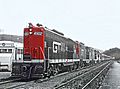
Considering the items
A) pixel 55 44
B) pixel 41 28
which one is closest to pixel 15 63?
pixel 41 28

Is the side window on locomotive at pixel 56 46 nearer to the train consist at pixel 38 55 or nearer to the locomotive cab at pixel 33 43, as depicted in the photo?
the train consist at pixel 38 55

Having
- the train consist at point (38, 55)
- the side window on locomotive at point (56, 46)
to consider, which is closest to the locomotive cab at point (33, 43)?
the train consist at point (38, 55)

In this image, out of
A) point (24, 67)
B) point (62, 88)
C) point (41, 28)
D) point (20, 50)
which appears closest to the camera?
point (62, 88)

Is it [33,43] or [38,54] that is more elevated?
[33,43]

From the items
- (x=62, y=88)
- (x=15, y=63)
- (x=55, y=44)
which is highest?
(x=55, y=44)

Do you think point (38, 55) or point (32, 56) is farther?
point (32, 56)

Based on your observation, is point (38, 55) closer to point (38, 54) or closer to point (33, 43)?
point (38, 54)

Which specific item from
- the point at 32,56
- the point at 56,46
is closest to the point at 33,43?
the point at 32,56

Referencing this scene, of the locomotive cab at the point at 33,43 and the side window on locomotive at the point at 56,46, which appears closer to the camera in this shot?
the locomotive cab at the point at 33,43

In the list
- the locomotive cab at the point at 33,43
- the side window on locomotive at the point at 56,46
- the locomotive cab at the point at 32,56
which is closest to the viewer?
the locomotive cab at the point at 32,56

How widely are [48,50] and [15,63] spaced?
118 inches

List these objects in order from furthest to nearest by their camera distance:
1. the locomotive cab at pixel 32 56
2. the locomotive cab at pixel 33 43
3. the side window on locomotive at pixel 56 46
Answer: the side window on locomotive at pixel 56 46 → the locomotive cab at pixel 33 43 → the locomotive cab at pixel 32 56

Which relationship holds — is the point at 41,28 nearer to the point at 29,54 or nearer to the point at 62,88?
the point at 29,54

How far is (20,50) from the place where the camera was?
20.5 meters
